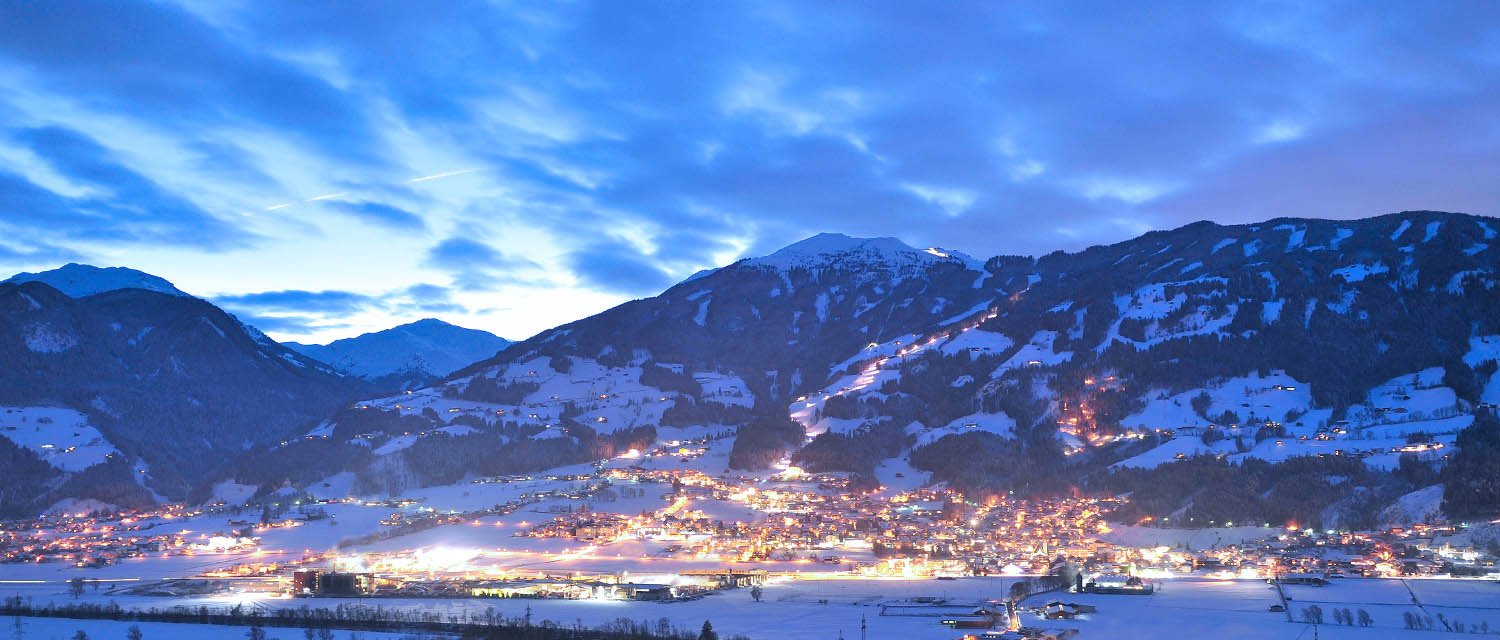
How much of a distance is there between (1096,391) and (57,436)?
12622 cm

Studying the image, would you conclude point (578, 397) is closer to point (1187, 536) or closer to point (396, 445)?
point (396, 445)

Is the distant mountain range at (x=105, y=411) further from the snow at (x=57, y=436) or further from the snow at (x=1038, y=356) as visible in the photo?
the snow at (x=1038, y=356)

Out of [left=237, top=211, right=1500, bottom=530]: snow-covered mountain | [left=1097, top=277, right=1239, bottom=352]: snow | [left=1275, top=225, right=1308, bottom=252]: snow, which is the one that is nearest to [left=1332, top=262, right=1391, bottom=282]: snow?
[left=237, top=211, right=1500, bottom=530]: snow-covered mountain

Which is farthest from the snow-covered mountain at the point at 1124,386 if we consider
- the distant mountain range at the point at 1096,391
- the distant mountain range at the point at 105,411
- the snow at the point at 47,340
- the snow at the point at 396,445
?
the snow at the point at 47,340

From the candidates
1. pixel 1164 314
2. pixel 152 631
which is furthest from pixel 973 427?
pixel 152 631

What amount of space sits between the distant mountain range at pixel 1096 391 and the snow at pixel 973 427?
394 mm

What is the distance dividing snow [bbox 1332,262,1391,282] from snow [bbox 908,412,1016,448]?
49.2m

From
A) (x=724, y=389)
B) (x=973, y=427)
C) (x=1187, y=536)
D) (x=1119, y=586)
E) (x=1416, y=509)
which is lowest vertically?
(x=1119, y=586)

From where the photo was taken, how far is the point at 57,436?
140 metres

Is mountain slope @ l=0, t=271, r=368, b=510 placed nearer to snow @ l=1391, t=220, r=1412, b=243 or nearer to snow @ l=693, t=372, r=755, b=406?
snow @ l=693, t=372, r=755, b=406

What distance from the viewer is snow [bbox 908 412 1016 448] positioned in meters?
125

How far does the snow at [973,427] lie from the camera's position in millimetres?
124562

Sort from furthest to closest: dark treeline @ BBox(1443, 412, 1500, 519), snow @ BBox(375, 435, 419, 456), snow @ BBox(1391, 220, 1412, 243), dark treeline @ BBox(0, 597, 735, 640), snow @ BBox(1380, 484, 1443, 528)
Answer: snow @ BBox(1391, 220, 1412, 243) < snow @ BBox(375, 435, 419, 456) < snow @ BBox(1380, 484, 1443, 528) < dark treeline @ BBox(1443, 412, 1500, 519) < dark treeline @ BBox(0, 597, 735, 640)

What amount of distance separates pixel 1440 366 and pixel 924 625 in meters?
80.8
